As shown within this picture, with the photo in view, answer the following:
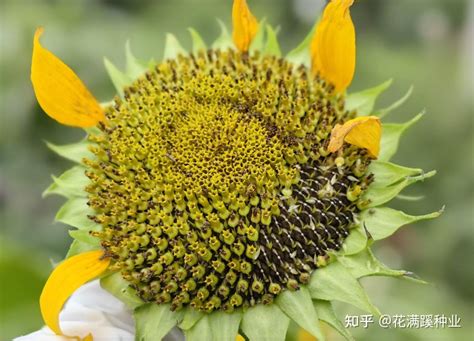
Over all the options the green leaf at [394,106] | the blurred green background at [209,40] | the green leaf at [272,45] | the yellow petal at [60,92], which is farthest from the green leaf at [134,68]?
Answer: the blurred green background at [209,40]

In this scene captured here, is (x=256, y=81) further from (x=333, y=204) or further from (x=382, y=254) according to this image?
(x=382, y=254)

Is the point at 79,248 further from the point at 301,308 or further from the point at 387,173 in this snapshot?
the point at 387,173

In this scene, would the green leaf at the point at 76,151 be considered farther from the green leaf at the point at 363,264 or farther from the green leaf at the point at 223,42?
the green leaf at the point at 363,264

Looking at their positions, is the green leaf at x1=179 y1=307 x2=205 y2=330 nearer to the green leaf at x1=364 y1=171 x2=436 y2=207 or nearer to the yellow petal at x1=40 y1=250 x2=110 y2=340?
the yellow petal at x1=40 y1=250 x2=110 y2=340

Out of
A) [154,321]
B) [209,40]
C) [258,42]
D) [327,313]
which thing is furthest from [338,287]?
[209,40]

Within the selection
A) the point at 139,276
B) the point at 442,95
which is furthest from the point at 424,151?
the point at 139,276

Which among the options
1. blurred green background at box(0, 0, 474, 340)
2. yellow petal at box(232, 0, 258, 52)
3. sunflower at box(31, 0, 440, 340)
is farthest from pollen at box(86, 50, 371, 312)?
blurred green background at box(0, 0, 474, 340)
